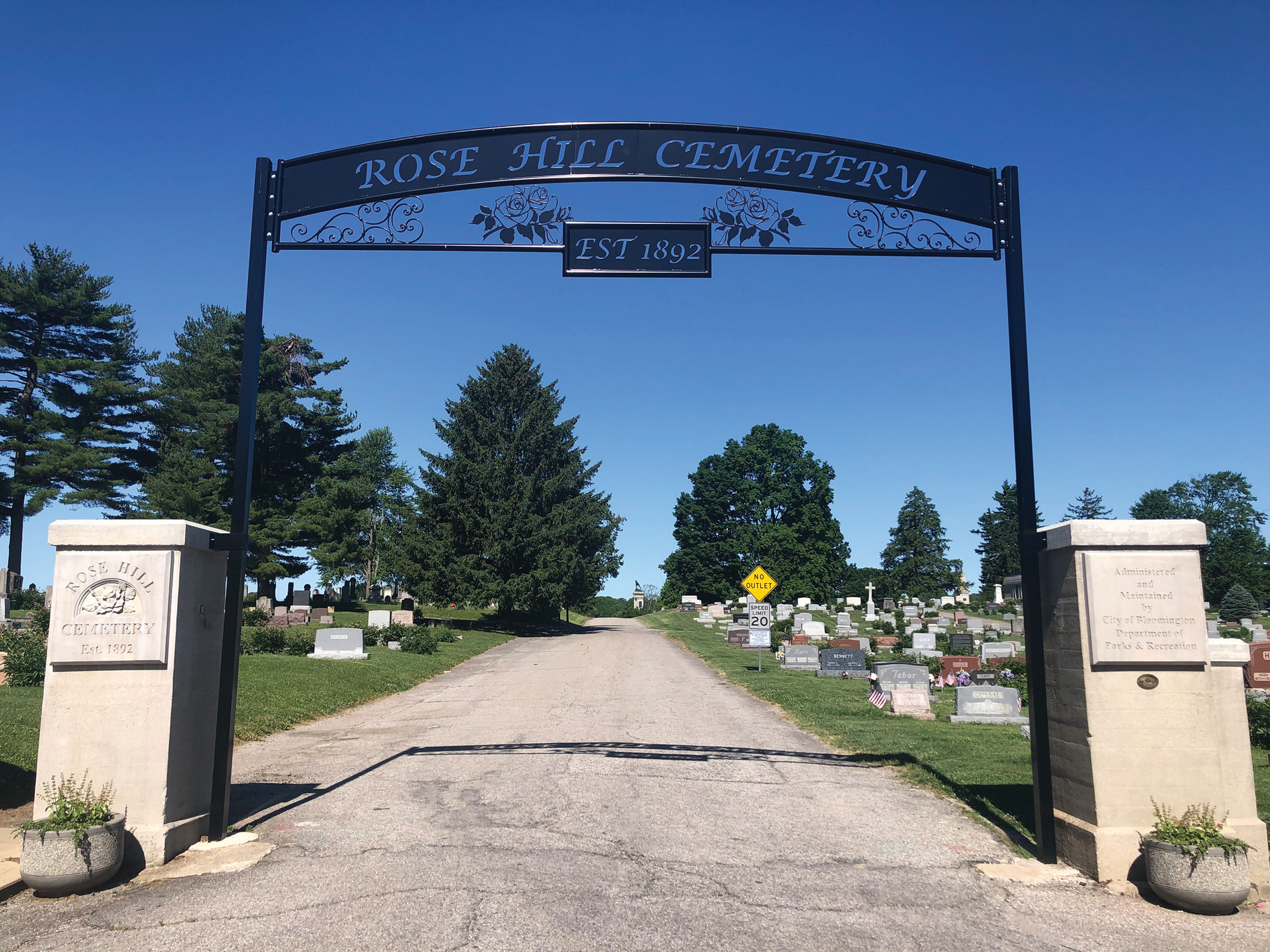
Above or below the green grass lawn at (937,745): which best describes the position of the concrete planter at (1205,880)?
above

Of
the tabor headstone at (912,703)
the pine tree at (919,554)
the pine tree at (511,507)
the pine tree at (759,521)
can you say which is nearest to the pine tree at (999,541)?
the pine tree at (919,554)

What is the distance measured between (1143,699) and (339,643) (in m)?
22.4

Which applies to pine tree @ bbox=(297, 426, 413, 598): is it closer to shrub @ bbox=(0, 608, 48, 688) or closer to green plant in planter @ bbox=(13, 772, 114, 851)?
shrub @ bbox=(0, 608, 48, 688)

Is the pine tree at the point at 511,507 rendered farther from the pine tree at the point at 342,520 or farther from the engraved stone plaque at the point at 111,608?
the engraved stone plaque at the point at 111,608

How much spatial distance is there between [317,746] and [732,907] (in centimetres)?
763

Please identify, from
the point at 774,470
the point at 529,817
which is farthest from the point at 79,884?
the point at 774,470

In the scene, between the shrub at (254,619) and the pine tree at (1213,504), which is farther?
the pine tree at (1213,504)

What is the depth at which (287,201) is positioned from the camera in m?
7.29

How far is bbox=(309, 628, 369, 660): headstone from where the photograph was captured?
23875mm

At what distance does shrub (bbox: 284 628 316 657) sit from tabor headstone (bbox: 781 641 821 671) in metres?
14.2

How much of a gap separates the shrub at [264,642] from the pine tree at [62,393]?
28884mm

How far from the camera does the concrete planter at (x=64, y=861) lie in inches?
187

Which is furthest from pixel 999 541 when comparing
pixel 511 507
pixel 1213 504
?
pixel 511 507

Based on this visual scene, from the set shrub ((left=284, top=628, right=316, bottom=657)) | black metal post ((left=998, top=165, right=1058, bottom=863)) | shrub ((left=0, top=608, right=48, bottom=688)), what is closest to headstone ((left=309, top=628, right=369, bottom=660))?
shrub ((left=284, top=628, right=316, bottom=657))
